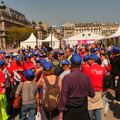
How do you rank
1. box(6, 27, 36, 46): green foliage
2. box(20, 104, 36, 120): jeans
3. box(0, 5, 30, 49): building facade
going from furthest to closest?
box(0, 5, 30, 49): building facade
box(6, 27, 36, 46): green foliage
box(20, 104, 36, 120): jeans

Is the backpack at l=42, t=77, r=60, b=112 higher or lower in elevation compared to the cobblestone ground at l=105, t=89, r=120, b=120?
higher

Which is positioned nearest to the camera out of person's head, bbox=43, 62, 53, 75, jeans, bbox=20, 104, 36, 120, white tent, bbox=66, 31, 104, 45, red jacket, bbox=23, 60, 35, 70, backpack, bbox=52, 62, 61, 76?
person's head, bbox=43, 62, 53, 75

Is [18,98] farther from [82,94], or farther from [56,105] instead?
[82,94]

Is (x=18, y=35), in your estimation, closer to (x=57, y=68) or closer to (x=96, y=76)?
(x=57, y=68)

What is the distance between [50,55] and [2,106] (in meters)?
4.27

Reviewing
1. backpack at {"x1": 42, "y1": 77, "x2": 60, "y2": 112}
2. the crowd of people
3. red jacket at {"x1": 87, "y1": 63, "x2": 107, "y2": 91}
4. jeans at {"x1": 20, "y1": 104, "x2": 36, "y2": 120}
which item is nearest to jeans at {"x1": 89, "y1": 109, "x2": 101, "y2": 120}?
the crowd of people

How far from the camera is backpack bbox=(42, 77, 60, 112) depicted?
623 cm

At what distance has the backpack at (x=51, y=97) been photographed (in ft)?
20.4

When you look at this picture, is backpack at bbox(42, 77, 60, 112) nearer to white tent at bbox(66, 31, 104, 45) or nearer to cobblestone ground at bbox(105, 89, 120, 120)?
cobblestone ground at bbox(105, 89, 120, 120)

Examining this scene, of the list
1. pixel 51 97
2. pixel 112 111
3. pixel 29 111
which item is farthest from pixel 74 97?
pixel 112 111

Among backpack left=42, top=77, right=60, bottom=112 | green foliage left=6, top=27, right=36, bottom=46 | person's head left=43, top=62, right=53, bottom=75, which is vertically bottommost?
green foliage left=6, top=27, right=36, bottom=46

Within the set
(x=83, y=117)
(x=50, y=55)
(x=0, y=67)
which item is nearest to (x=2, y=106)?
(x=0, y=67)

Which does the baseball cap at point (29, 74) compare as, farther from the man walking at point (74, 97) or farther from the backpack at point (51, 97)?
the man walking at point (74, 97)

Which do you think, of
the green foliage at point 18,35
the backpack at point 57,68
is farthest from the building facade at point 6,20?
the backpack at point 57,68
